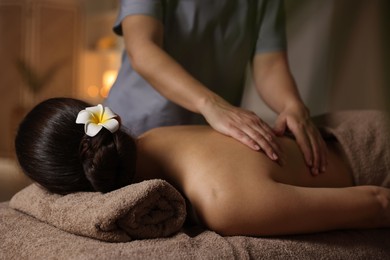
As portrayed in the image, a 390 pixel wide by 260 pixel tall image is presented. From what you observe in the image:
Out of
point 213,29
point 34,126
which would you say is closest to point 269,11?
point 213,29

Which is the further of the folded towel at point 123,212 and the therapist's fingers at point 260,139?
the therapist's fingers at point 260,139

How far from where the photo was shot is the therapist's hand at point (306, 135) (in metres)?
1.20

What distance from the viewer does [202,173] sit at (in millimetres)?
1008

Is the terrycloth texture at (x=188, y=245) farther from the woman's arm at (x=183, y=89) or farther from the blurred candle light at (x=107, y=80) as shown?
the blurred candle light at (x=107, y=80)

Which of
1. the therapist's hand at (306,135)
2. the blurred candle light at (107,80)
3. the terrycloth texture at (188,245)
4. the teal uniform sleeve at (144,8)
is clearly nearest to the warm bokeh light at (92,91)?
the blurred candle light at (107,80)

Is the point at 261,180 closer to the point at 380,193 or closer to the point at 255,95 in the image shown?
the point at 380,193

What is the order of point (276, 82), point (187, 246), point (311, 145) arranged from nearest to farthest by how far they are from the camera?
point (187, 246), point (311, 145), point (276, 82)

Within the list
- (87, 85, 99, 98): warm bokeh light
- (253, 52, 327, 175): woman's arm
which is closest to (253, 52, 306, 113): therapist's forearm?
(253, 52, 327, 175): woman's arm

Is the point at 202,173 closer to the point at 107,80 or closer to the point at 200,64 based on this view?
the point at 200,64

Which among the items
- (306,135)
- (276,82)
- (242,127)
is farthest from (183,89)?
(276,82)

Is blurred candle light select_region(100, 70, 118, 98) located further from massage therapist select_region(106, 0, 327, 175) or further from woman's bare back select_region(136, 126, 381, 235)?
woman's bare back select_region(136, 126, 381, 235)

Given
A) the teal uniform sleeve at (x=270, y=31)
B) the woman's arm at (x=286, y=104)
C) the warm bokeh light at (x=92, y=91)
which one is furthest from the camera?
the warm bokeh light at (x=92, y=91)

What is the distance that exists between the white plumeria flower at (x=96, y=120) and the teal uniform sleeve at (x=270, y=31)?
0.72 meters

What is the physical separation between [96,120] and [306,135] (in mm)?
490
